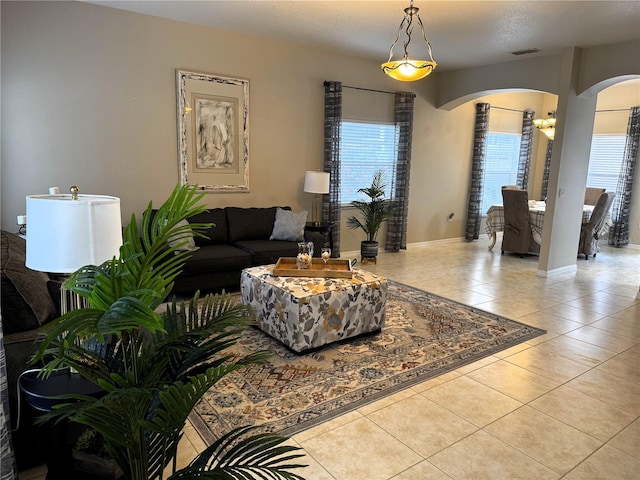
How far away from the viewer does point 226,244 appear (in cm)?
498

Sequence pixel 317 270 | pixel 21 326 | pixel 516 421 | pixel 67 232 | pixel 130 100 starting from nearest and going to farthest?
pixel 67 232 < pixel 21 326 < pixel 516 421 < pixel 317 270 < pixel 130 100

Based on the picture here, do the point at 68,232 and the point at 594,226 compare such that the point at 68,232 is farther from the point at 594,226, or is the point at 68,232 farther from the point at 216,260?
the point at 594,226

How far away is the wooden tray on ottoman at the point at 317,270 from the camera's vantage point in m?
3.49

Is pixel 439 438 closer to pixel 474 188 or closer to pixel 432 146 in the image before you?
pixel 432 146

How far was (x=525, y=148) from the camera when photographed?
875cm

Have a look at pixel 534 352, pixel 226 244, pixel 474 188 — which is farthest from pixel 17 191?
pixel 474 188

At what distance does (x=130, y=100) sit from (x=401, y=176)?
4025 millimetres

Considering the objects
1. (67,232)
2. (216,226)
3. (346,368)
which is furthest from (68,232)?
(216,226)

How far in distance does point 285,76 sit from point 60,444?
16.0ft

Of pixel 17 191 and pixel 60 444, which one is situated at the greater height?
pixel 17 191

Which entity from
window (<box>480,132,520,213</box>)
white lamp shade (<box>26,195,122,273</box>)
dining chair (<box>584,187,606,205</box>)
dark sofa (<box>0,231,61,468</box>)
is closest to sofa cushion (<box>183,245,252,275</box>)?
dark sofa (<box>0,231,61,468</box>)

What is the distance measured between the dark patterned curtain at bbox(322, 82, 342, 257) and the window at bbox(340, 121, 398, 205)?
1.10ft

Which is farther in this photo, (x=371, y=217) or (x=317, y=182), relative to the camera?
(x=371, y=217)

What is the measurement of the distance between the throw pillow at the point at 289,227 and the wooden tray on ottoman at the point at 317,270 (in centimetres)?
129
